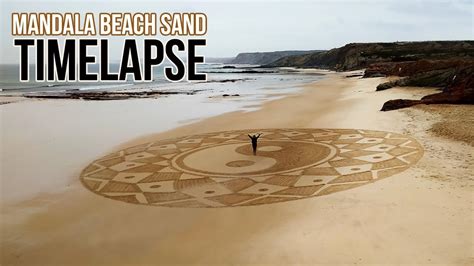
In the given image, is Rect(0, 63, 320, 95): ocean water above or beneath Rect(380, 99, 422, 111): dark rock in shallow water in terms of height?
above

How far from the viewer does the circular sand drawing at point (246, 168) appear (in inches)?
315

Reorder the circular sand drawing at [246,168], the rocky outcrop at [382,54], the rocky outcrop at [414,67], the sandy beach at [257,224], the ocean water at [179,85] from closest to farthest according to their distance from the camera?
1. the sandy beach at [257,224]
2. the circular sand drawing at [246,168]
3. the rocky outcrop at [414,67]
4. the ocean water at [179,85]
5. the rocky outcrop at [382,54]

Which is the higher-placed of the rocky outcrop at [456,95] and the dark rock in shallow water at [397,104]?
the rocky outcrop at [456,95]

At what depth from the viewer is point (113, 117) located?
20672 millimetres

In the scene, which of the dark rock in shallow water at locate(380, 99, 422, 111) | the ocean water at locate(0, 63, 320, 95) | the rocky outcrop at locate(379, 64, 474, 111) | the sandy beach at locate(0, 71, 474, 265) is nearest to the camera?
the sandy beach at locate(0, 71, 474, 265)

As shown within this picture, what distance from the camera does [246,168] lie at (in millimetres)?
9805

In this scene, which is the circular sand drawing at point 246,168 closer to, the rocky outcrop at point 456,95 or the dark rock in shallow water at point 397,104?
the dark rock in shallow water at point 397,104

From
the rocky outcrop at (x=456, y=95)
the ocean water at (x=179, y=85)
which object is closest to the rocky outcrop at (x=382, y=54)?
the ocean water at (x=179, y=85)

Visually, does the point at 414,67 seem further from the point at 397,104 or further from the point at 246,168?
the point at 246,168

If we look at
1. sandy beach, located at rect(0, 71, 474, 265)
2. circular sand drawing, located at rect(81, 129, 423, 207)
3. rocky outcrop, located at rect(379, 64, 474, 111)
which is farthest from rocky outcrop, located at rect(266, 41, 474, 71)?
sandy beach, located at rect(0, 71, 474, 265)

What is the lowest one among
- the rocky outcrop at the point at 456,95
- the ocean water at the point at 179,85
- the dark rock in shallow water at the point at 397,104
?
the dark rock in shallow water at the point at 397,104

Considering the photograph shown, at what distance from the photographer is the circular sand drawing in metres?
7.99

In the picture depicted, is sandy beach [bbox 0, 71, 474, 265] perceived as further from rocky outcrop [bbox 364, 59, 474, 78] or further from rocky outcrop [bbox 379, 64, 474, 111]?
rocky outcrop [bbox 364, 59, 474, 78]

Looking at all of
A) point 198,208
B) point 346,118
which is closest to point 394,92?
point 346,118
